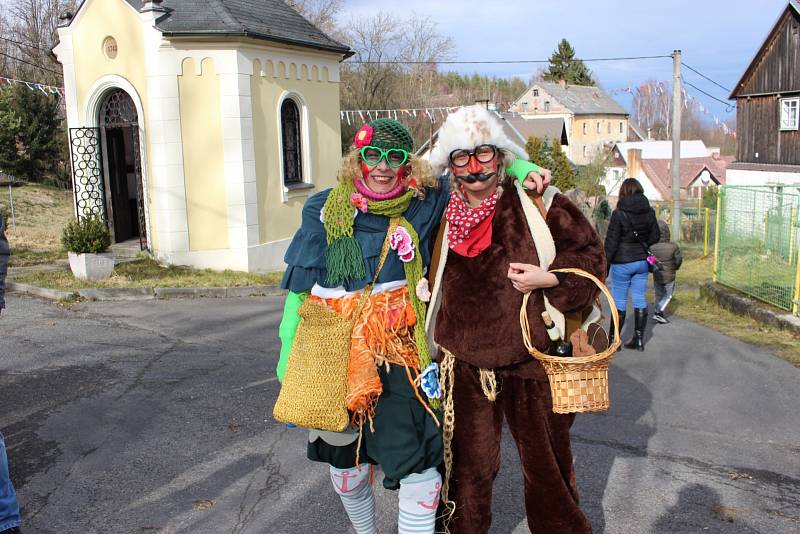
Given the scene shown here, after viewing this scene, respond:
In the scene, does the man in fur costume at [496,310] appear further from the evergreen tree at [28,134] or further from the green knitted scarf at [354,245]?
the evergreen tree at [28,134]

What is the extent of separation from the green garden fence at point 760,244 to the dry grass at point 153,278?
700 cm

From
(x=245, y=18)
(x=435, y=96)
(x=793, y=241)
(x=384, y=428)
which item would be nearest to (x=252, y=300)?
(x=245, y=18)

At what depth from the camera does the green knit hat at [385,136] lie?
281cm

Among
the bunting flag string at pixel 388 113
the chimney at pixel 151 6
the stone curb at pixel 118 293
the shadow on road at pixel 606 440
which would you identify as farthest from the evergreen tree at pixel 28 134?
the shadow on road at pixel 606 440

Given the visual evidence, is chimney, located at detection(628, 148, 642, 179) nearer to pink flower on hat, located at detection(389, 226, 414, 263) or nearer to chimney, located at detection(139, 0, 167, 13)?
chimney, located at detection(139, 0, 167, 13)

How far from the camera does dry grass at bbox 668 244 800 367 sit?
762 cm

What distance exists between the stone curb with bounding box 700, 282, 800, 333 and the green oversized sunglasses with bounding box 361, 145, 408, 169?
687cm

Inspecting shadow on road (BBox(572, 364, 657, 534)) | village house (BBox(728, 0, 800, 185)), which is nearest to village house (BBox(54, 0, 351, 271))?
shadow on road (BBox(572, 364, 657, 534))

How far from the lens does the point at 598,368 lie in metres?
2.66

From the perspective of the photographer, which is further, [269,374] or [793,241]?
[793,241]

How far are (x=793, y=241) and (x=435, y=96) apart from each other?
127ft

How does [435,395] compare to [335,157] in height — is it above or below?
below

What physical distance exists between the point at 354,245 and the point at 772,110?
95.9ft

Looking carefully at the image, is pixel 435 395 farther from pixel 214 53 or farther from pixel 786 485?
pixel 214 53
